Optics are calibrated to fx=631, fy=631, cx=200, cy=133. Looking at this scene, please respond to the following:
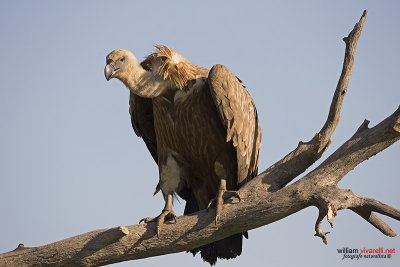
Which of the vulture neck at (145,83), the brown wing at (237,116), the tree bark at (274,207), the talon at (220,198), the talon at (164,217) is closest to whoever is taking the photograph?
the tree bark at (274,207)

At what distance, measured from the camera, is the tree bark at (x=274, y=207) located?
512 cm

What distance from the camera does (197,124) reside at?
6367 millimetres

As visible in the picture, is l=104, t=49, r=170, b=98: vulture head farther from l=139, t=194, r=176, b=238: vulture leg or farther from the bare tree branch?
the bare tree branch

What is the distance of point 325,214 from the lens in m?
5.02

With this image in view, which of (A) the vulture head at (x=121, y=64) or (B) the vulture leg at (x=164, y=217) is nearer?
(B) the vulture leg at (x=164, y=217)

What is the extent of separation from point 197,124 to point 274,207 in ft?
4.85

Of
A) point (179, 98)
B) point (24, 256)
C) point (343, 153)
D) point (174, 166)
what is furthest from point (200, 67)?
point (24, 256)

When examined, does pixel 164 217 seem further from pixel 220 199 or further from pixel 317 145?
pixel 317 145

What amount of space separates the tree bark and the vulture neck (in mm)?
1546

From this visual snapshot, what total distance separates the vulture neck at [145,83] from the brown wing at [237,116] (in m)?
0.61

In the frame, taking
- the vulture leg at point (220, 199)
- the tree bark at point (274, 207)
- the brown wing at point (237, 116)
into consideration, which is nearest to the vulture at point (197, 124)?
the brown wing at point (237, 116)

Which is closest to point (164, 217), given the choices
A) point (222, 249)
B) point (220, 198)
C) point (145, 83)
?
point (220, 198)

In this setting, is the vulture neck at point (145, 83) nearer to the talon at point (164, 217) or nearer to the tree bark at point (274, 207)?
the talon at point (164, 217)

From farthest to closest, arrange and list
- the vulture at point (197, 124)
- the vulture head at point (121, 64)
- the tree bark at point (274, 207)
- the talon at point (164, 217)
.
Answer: the vulture head at point (121, 64)
the vulture at point (197, 124)
the talon at point (164, 217)
the tree bark at point (274, 207)
